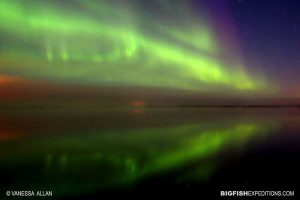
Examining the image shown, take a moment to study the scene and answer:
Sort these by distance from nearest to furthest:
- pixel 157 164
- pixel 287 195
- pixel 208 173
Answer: pixel 287 195 < pixel 208 173 < pixel 157 164

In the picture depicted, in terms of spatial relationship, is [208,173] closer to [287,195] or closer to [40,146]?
[287,195]

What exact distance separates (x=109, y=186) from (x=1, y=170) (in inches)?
101

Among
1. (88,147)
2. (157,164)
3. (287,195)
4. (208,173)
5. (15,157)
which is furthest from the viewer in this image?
(88,147)

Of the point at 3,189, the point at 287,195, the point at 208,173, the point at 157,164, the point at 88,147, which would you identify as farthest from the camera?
the point at 88,147

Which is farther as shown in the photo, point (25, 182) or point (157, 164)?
point (157, 164)

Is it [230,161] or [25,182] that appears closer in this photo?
[25,182]

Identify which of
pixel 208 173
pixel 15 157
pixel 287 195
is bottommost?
pixel 287 195

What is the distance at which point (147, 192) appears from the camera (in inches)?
209

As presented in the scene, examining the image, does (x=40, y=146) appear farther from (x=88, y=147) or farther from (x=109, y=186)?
(x=109, y=186)

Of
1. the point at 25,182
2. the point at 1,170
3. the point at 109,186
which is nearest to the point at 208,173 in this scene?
the point at 109,186

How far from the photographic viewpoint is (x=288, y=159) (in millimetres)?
7605

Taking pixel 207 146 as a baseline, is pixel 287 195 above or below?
below

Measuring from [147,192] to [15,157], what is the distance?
4099 millimetres

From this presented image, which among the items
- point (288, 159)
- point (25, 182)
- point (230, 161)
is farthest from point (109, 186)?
point (288, 159)
